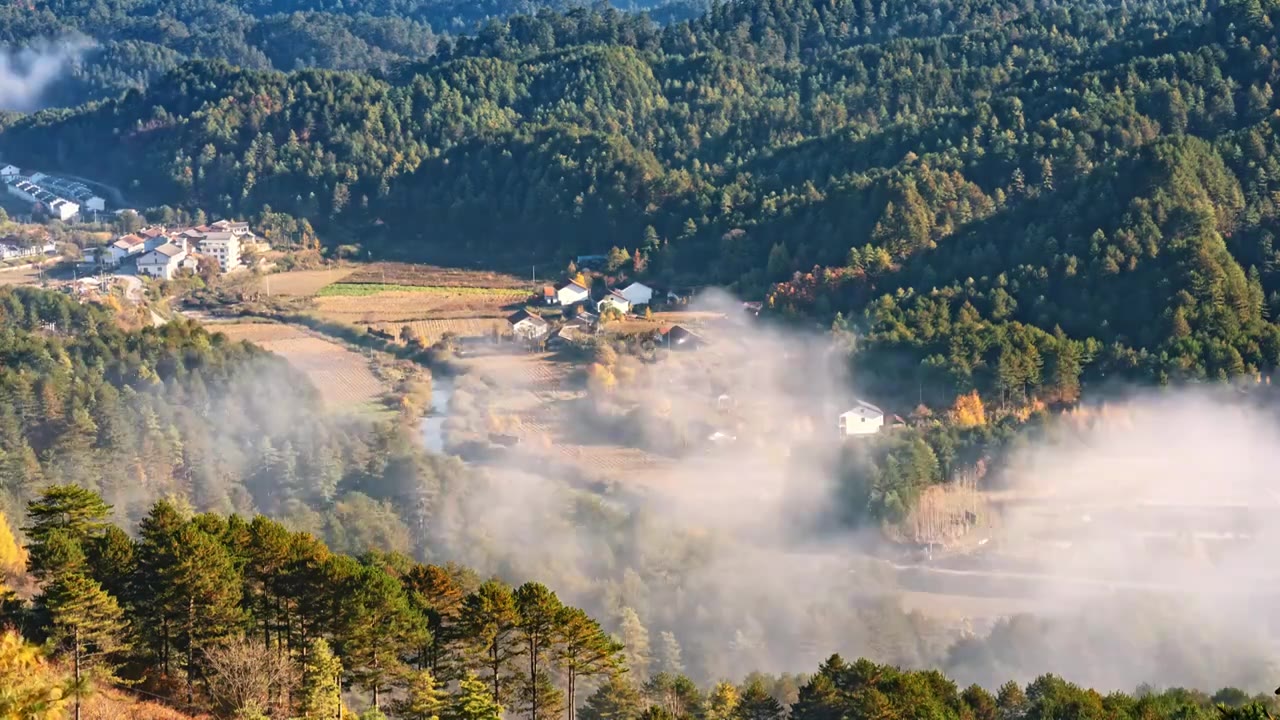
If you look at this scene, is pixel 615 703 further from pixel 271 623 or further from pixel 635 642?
pixel 635 642

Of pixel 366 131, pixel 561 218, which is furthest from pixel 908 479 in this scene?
pixel 366 131

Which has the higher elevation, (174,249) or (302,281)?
(174,249)

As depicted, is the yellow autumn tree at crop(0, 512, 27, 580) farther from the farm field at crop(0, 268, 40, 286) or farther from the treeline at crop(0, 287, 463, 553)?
the farm field at crop(0, 268, 40, 286)

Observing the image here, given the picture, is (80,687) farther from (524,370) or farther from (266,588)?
(524,370)

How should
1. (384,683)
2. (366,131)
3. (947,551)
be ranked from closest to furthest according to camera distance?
1. (384,683)
2. (947,551)
3. (366,131)

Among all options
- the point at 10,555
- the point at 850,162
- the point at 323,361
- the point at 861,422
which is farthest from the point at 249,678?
the point at 850,162

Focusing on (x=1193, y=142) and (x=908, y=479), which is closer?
(x=908, y=479)

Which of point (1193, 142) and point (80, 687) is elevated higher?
point (1193, 142)

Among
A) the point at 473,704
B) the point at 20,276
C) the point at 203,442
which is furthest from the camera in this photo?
the point at 20,276
